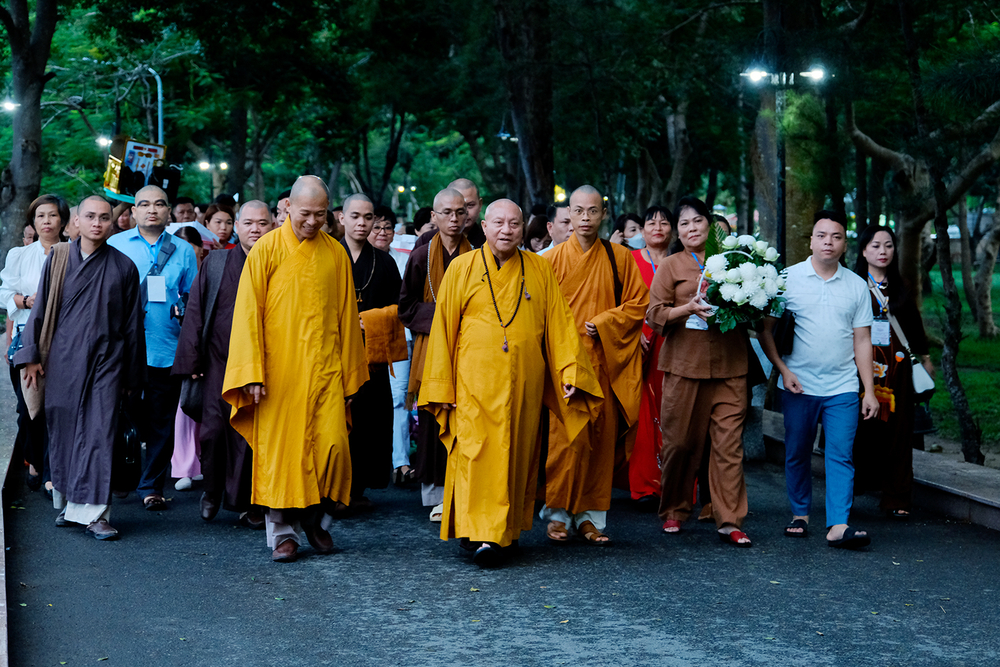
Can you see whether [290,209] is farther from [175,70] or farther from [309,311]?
[175,70]

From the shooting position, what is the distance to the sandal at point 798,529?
6.58m

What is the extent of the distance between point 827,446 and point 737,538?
0.70m

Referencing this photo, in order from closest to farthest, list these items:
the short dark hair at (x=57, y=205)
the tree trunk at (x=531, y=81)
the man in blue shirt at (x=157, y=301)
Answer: the man in blue shirt at (x=157, y=301) < the short dark hair at (x=57, y=205) < the tree trunk at (x=531, y=81)

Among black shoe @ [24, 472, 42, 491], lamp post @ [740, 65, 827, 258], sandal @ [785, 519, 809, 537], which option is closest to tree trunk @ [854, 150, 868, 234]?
lamp post @ [740, 65, 827, 258]

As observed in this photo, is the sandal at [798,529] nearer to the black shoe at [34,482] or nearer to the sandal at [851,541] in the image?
the sandal at [851,541]

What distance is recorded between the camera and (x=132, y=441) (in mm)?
6664

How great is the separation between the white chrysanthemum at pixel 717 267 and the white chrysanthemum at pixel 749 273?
4.0 inches

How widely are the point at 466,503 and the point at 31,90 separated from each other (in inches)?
439

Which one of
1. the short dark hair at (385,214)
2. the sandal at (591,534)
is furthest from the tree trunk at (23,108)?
the sandal at (591,534)

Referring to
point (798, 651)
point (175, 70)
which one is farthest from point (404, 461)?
point (175, 70)

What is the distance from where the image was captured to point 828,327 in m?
6.45

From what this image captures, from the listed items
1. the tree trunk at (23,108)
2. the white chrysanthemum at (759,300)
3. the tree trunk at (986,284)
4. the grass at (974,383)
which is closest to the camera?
the white chrysanthemum at (759,300)

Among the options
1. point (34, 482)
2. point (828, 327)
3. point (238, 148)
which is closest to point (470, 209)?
point (828, 327)

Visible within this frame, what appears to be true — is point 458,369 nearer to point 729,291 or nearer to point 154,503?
point 729,291
